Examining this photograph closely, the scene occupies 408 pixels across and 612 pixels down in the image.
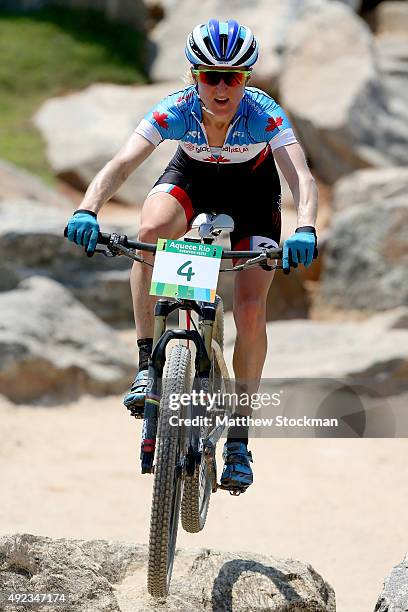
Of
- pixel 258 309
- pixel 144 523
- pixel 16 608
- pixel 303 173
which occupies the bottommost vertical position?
pixel 16 608

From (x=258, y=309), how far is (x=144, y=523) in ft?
8.98

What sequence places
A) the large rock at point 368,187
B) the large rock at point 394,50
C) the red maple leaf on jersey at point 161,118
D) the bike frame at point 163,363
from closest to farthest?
the bike frame at point 163,363 < the red maple leaf on jersey at point 161,118 < the large rock at point 368,187 < the large rock at point 394,50

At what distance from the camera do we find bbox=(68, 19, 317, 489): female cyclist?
487 centimetres

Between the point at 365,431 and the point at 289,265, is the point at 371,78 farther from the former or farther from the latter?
the point at 289,265

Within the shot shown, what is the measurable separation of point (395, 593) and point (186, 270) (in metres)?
1.72

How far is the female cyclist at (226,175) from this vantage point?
4871mm

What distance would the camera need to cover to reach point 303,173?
4973mm

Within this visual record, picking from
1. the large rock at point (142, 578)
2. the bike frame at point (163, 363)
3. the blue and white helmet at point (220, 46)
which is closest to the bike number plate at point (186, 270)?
the bike frame at point (163, 363)

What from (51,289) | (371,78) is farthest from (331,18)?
(51,289)

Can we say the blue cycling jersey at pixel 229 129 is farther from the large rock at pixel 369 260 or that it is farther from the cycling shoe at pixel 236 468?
the large rock at pixel 369 260

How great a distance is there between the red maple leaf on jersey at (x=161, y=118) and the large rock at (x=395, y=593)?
238 cm

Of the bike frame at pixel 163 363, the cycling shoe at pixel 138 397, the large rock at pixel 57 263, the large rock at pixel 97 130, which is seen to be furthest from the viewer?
the large rock at pixel 97 130

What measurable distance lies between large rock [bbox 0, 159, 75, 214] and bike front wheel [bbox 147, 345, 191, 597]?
8.95 meters

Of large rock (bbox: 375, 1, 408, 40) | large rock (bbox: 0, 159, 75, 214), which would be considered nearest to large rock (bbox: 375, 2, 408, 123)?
large rock (bbox: 375, 1, 408, 40)
